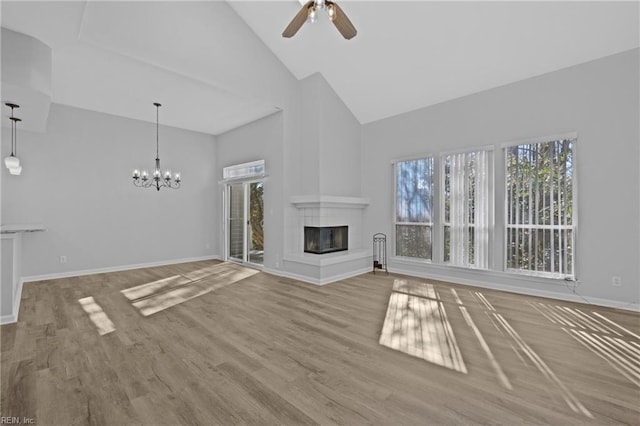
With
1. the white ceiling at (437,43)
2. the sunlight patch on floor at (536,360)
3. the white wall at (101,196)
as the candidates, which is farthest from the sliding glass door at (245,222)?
the sunlight patch on floor at (536,360)

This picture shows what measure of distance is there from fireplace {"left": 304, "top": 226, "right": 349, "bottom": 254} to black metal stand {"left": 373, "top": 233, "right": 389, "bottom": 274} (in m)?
0.67

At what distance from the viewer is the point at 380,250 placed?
20.1 feet

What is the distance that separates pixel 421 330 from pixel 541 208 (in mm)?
2796

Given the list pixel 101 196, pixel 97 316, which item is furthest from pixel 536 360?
pixel 101 196

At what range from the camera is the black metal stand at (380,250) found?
598 centimetres

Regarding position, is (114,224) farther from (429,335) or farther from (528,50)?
(528,50)

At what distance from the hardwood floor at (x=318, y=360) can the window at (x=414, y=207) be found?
157cm

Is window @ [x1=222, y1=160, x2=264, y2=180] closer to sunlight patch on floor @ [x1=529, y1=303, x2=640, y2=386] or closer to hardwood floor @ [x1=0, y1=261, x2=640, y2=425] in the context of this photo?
hardwood floor @ [x1=0, y1=261, x2=640, y2=425]

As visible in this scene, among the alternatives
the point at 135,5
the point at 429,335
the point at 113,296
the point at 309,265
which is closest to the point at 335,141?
the point at 309,265

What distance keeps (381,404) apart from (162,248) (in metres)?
6.43

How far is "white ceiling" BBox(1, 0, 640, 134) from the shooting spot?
3479mm

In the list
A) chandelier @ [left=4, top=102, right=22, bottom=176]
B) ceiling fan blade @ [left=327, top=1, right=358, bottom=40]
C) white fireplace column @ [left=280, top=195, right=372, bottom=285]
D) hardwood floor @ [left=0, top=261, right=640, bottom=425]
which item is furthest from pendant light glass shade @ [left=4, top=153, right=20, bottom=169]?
ceiling fan blade @ [left=327, top=1, right=358, bottom=40]

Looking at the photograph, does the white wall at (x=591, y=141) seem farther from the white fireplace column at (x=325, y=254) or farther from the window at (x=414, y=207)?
the white fireplace column at (x=325, y=254)

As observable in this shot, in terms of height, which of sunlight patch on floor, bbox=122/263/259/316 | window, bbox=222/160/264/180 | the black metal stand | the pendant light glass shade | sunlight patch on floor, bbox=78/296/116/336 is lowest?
sunlight patch on floor, bbox=78/296/116/336
